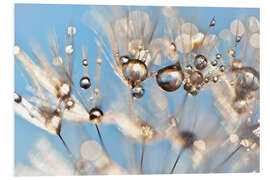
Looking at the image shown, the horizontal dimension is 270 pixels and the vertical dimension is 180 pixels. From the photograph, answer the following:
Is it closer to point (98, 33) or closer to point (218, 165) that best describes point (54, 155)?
point (98, 33)

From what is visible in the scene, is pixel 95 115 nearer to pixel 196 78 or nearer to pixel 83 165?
pixel 83 165

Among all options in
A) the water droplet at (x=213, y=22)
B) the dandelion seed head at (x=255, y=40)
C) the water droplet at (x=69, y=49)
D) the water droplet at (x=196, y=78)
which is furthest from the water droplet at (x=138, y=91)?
the dandelion seed head at (x=255, y=40)

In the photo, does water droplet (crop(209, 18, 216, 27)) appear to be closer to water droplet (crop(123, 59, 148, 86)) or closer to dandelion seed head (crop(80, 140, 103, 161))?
water droplet (crop(123, 59, 148, 86))

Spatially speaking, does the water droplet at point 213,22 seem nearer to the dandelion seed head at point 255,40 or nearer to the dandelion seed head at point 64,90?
the dandelion seed head at point 255,40

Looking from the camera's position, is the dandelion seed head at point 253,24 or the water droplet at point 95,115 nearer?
the water droplet at point 95,115
